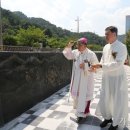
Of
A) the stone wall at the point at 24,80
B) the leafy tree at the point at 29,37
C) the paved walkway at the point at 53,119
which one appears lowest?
the paved walkway at the point at 53,119

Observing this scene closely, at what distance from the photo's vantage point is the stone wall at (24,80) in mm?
4551

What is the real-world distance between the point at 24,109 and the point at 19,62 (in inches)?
41.6

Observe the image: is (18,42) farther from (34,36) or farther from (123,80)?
(123,80)

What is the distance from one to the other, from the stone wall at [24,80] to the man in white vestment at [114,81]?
67.0 inches

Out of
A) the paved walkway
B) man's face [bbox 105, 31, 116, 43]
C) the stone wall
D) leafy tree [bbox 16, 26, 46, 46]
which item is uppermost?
leafy tree [bbox 16, 26, 46, 46]

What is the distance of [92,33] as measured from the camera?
98062 mm

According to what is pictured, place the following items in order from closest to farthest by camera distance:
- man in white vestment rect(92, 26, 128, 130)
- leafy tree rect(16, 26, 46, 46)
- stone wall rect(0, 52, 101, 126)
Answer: man in white vestment rect(92, 26, 128, 130) < stone wall rect(0, 52, 101, 126) < leafy tree rect(16, 26, 46, 46)

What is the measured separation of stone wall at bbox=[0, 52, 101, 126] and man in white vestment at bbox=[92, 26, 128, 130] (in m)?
1.70

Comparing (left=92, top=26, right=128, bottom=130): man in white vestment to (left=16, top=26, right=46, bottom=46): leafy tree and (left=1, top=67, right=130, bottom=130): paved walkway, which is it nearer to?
(left=1, top=67, right=130, bottom=130): paved walkway

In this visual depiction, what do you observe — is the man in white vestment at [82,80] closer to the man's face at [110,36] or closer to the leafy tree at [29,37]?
the man's face at [110,36]

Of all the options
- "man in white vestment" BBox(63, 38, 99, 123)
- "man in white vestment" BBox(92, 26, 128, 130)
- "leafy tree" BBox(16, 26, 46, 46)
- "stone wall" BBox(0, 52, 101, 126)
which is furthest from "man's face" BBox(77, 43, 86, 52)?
"leafy tree" BBox(16, 26, 46, 46)

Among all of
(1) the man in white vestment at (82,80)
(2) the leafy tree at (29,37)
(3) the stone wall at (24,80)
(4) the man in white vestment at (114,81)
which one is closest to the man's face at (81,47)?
(1) the man in white vestment at (82,80)

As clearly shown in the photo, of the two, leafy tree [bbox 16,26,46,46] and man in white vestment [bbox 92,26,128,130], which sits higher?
leafy tree [bbox 16,26,46,46]

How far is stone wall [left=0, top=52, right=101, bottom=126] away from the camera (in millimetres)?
4551
